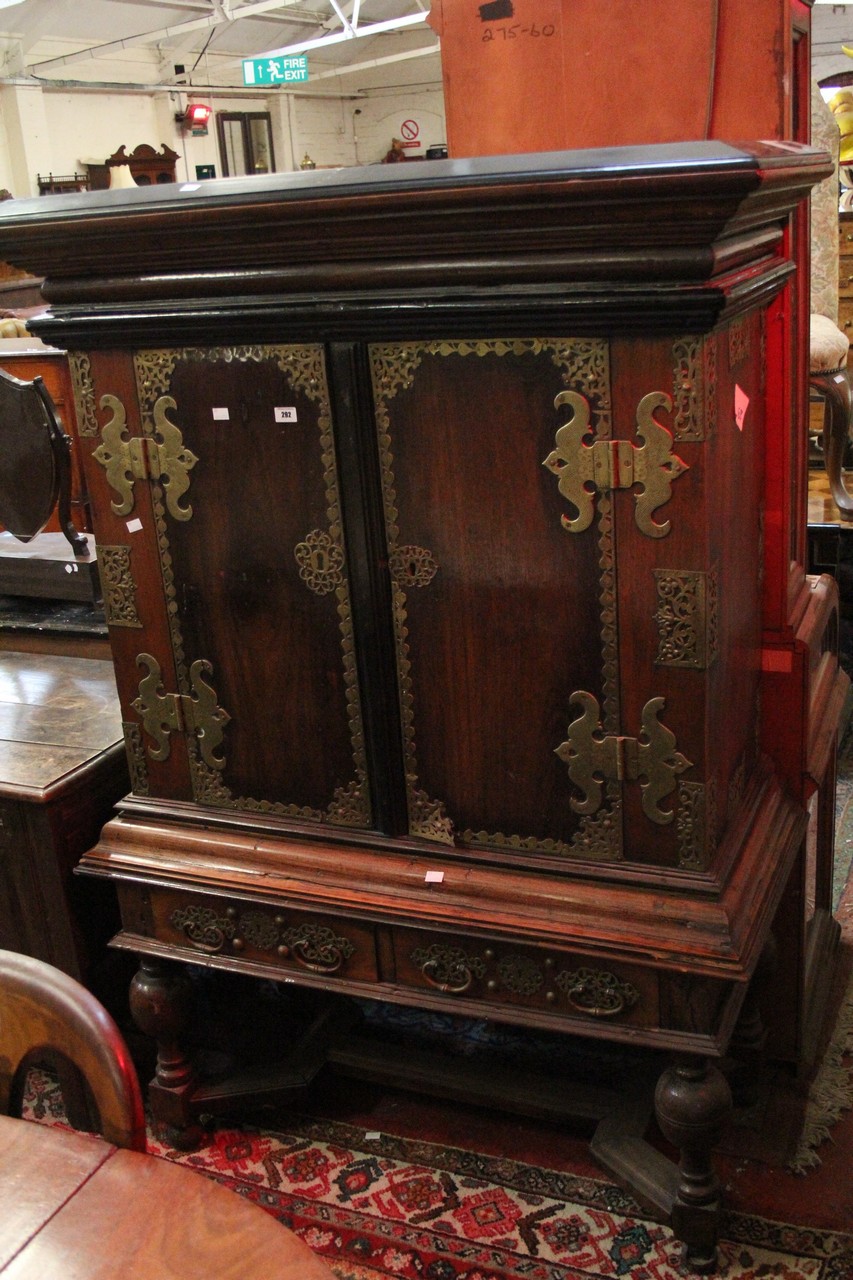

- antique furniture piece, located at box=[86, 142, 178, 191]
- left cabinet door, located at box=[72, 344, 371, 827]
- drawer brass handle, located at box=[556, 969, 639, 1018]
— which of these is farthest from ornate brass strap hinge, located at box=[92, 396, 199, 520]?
antique furniture piece, located at box=[86, 142, 178, 191]

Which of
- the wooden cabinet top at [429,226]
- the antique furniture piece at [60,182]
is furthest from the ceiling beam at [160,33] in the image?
the wooden cabinet top at [429,226]

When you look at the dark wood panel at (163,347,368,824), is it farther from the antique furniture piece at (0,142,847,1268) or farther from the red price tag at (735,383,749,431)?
the red price tag at (735,383,749,431)

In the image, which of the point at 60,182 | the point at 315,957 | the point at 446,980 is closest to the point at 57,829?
the point at 315,957

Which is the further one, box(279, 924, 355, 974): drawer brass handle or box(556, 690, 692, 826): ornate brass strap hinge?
box(279, 924, 355, 974): drawer brass handle

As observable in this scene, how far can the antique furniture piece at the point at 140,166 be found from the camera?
43.2ft

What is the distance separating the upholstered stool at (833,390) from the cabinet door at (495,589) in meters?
2.49

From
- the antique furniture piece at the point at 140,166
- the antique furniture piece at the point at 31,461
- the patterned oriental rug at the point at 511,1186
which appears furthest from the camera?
the antique furniture piece at the point at 140,166

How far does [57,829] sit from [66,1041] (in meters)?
1.20

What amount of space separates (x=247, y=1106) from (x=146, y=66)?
14.1 meters

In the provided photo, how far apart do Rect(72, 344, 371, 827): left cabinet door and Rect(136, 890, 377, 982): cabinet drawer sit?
0.56ft

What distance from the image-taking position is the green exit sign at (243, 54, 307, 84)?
12.9 metres

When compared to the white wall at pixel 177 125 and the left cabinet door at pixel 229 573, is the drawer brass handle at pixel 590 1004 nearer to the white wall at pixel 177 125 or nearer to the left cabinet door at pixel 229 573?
the left cabinet door at pixel 229 573

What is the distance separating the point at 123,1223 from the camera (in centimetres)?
108

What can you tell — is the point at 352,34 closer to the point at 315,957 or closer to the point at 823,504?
the point at 823,504
